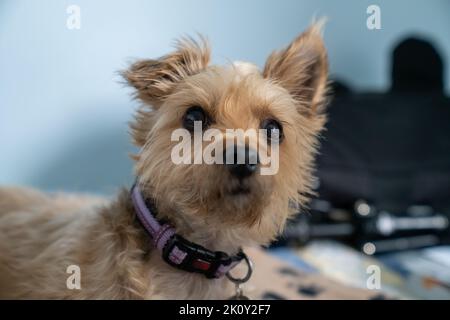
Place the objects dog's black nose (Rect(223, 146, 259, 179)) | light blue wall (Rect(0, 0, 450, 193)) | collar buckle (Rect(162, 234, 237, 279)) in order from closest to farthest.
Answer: dog's black nose (Rect(223, 146, 259, 179)), collar buckle (Rect(162, 234, 237, 279)), light blue wall (Rect(0, 0, 450, 193))

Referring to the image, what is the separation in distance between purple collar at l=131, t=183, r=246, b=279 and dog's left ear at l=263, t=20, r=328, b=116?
478mm

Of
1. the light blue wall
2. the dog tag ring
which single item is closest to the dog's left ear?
the dog tag ring

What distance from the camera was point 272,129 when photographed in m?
1.20

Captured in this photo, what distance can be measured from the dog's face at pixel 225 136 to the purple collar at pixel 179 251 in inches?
1.6

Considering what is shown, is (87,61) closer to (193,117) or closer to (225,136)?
(193,117)

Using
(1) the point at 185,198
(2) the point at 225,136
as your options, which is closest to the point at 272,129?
(2) the point at 225,136

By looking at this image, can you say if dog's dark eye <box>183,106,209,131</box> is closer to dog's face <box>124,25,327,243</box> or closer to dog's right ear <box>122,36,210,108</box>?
dog's face <box>124,25,327,243</box>

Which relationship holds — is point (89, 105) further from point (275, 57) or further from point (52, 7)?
point (275, 57)

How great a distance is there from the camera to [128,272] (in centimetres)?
113

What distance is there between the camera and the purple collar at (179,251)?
3.71 feet

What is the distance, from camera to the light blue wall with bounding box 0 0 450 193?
190 centimetres

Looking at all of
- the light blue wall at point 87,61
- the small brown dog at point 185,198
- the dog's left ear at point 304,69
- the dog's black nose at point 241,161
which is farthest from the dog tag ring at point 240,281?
the light blue wall at point 87,61

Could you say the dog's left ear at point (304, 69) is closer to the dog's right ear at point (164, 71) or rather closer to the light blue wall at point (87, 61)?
the dog's right ear at point (164, 71)

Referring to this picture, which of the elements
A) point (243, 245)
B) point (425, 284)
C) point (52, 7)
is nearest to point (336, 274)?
point (425, 284)
